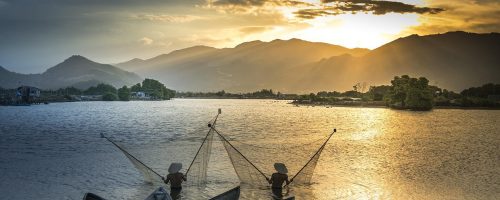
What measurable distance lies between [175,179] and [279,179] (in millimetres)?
6258

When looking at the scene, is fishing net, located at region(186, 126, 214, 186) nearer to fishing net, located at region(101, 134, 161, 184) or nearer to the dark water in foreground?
the dark water in foreground

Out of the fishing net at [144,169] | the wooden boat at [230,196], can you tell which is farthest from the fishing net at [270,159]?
the wooden boat at [230,196]

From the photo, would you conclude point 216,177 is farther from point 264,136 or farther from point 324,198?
point 264,136

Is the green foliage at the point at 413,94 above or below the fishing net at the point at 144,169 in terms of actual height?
above

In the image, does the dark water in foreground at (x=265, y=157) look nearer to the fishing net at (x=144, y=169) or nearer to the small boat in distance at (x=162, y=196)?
the fishing net at (x=144, y=169)

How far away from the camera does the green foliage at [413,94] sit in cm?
16762

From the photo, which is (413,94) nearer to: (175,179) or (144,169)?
(144,169)

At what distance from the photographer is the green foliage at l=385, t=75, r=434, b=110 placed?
16762 centimetres

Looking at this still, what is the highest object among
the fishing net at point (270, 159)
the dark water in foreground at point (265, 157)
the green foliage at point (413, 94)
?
the green foliage at point (413, 94)

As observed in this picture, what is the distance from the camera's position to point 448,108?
19375 cm

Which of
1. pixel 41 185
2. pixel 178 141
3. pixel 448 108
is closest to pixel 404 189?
pixel 41 185

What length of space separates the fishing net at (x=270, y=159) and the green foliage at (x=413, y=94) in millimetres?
113595

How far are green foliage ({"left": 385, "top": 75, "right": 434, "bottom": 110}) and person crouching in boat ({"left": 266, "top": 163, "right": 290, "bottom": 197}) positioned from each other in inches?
5898

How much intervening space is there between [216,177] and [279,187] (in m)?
7.05
